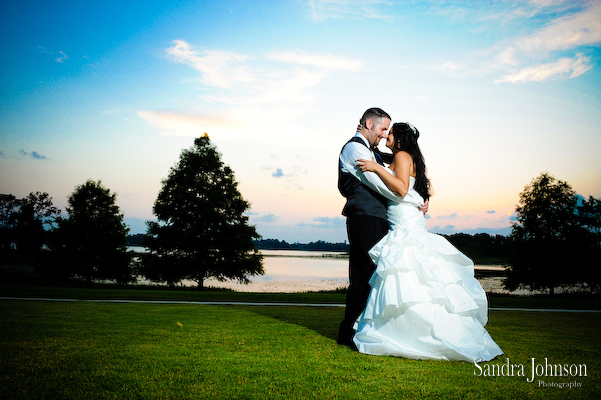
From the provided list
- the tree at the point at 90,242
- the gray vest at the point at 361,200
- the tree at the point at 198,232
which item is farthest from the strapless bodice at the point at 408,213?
the tree at the point at 90,242

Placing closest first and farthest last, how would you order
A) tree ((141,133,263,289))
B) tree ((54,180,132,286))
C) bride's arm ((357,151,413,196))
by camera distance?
1. bride's arm ((357,151,413,196))
2. tree ((141,133,263,289))
3. tree ((54,180,132,286))

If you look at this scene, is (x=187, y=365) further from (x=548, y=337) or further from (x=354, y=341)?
(x=548, y=337)

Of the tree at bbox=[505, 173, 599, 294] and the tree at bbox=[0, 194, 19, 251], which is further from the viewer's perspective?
the tree at bbox=[0, 194, 19, 251]

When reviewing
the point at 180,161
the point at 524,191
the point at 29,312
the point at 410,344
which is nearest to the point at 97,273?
the point at 180,161

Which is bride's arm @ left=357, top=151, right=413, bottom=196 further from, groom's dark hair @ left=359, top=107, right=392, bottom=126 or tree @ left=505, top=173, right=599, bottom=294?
tree @ left=505, top=173, right=599, bottom=294

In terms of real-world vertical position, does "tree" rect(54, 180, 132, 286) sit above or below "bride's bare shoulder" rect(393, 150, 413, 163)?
below

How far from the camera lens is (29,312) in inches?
299

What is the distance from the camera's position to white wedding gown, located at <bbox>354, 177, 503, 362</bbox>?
13.8 feet

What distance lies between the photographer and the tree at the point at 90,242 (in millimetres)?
33219

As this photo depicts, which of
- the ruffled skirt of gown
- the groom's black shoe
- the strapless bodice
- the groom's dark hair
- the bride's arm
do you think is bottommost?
the groom's black shoe

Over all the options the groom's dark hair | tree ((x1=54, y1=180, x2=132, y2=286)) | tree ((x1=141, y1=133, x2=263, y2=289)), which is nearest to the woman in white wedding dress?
the groom's dark hair

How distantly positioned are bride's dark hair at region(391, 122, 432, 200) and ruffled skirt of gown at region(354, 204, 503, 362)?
0.80 meters

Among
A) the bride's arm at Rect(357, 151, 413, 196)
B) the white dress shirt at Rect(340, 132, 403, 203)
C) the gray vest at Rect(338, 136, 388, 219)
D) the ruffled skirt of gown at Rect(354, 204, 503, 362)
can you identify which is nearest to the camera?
the ruffled skirt of gown at Rect(354, 204, 503, 362)

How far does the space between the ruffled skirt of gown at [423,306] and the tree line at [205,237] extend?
25.2 metres
